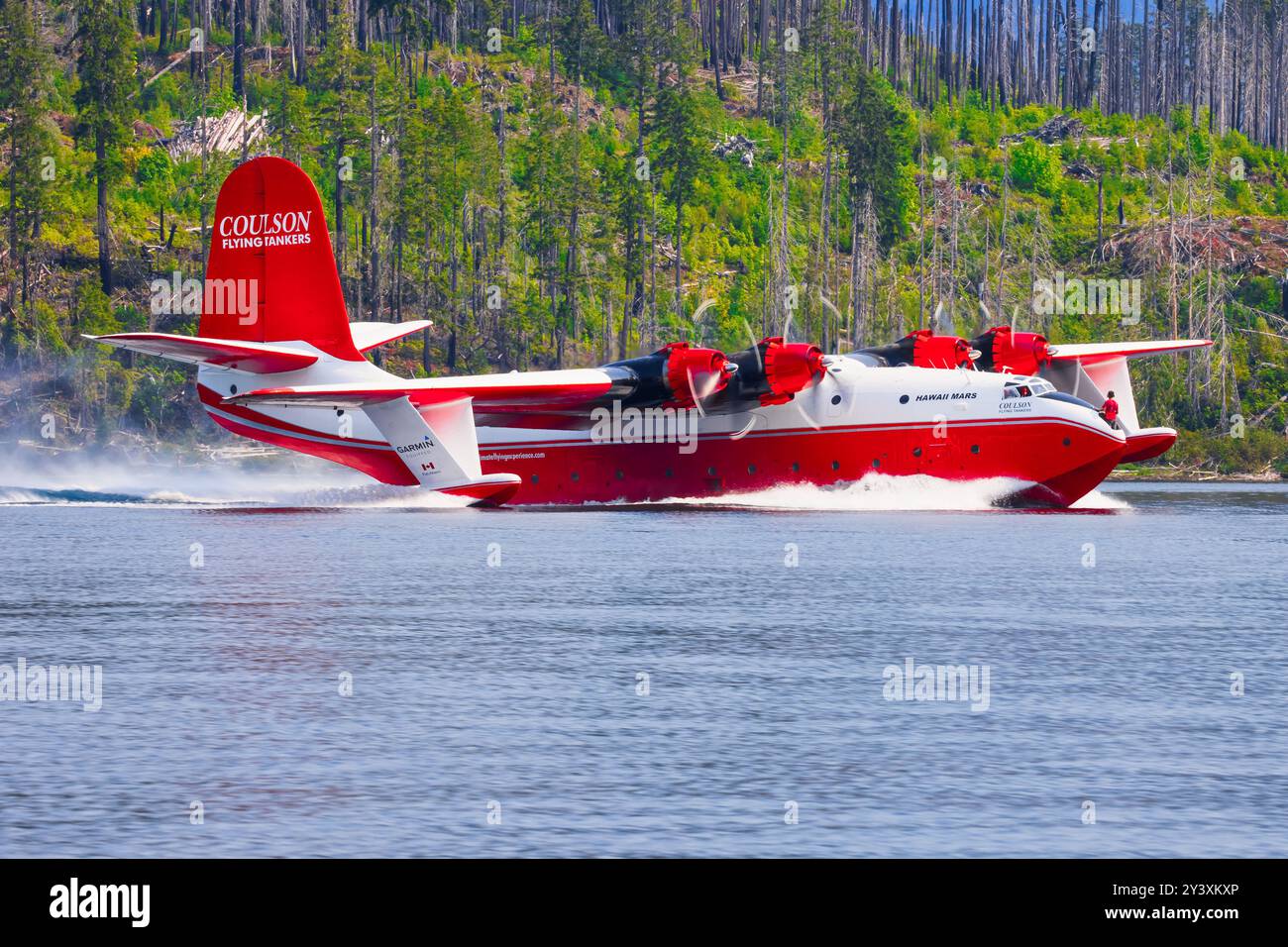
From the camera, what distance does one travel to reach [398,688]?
1861cm

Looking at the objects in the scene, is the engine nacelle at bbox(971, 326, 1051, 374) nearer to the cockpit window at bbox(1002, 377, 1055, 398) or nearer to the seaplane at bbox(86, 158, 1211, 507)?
the seaplane at bbox(86, 158, 1211, 507)

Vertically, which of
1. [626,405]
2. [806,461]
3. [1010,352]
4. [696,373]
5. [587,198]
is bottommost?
[806,461]

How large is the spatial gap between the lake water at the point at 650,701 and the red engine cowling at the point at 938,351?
9995 mm

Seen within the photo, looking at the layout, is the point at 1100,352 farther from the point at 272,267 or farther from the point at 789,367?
the point at 272,267

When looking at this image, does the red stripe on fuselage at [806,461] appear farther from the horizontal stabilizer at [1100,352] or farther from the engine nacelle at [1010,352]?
the horizontal stabilizer at [1100,352]

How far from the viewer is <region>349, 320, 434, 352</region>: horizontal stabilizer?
5225cm

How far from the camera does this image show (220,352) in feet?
150

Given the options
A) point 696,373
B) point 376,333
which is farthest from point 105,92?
point 696,373

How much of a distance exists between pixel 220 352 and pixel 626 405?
1083 cm

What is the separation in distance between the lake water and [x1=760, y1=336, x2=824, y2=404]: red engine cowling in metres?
7.25
